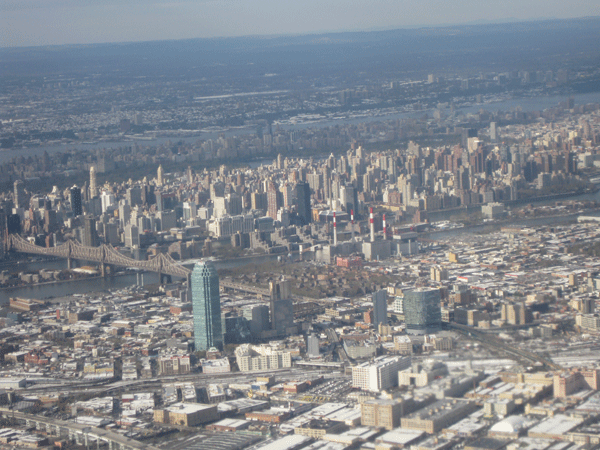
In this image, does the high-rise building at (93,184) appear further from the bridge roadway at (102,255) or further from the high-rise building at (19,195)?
the bridge roadway at (102,255)

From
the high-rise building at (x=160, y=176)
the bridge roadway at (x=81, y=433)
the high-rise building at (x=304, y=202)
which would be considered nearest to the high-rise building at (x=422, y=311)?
the bridge roadway at (x=81, y=433)

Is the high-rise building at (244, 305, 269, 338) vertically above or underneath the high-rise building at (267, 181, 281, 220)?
above

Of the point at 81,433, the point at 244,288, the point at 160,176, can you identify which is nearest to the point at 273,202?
the point at 160,176

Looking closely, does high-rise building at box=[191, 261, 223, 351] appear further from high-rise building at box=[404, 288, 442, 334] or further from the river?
the river

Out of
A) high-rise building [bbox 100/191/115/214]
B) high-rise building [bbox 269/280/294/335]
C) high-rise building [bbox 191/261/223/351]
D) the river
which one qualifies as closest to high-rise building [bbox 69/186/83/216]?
high-rise building [bbox 100/191/115/214]

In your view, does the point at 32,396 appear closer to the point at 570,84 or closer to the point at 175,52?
the point at 570,84

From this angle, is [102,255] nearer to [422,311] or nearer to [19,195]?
[19,195]
